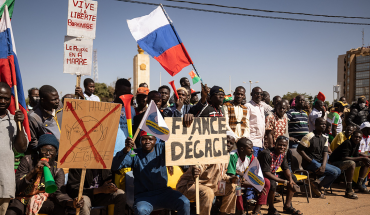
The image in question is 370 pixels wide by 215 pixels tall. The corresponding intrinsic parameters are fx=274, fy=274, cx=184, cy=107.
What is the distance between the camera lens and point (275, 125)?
22.7 feet

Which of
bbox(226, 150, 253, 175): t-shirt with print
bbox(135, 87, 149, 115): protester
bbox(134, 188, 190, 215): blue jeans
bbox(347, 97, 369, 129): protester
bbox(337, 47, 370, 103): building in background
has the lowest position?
bbox(134, 188, 190, 215): blue jeans

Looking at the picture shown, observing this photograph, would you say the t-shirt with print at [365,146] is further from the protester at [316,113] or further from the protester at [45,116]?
the protester at [45,116]

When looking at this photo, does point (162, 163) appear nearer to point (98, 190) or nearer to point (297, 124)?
point (98, 190)

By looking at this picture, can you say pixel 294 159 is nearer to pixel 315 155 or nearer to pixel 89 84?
pixel 315 155

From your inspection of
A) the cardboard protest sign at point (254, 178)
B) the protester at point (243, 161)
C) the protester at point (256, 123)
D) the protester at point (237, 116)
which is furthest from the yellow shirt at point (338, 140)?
the cardboard protest sign at point (254, 178)

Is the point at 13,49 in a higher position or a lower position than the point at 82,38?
lower

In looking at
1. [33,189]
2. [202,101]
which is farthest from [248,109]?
[33,189]

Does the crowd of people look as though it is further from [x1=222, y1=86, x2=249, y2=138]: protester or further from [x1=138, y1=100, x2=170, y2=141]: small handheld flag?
[x1=138, y1=100, x2=170, y2=141]: small handheld flag

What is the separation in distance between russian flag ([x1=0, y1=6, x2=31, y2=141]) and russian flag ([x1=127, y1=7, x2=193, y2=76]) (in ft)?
6.80

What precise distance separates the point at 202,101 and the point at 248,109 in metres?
1.74

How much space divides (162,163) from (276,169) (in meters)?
2.87

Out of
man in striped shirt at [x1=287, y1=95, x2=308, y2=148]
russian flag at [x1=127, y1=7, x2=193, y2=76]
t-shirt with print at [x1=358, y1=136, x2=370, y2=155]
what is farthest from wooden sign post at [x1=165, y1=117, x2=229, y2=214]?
t-shirt with print at [x1=358, y1=136, x2=370, y2=155]

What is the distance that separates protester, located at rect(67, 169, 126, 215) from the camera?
403cm

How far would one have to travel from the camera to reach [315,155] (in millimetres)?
→ 7000
